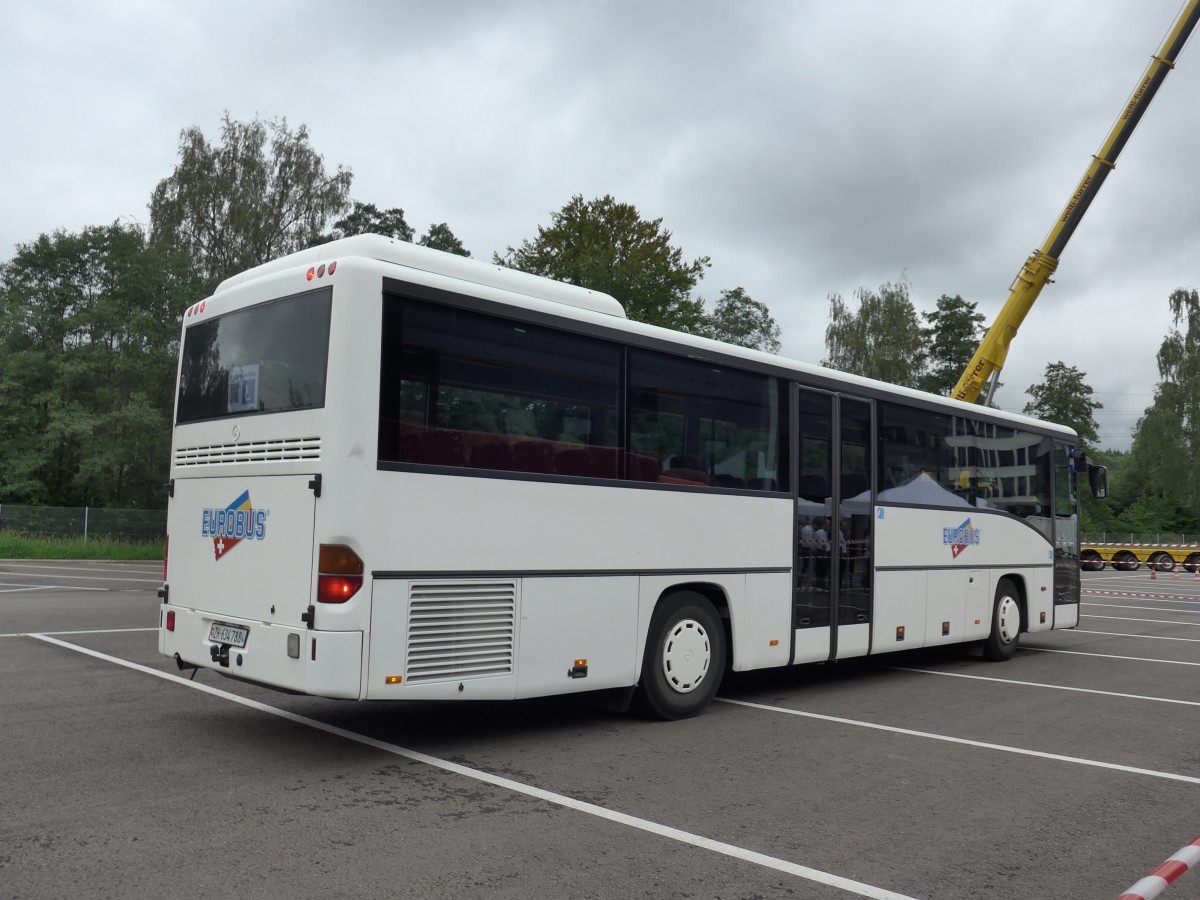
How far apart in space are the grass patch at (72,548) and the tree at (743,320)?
100 feet

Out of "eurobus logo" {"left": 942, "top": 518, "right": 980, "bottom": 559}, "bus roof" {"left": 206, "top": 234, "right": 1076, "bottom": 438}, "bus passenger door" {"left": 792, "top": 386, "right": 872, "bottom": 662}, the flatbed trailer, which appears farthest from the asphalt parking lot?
the flatbed trailer

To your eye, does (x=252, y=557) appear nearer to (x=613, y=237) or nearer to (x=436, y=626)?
(x=436, y=626)

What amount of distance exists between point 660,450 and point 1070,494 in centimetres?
885

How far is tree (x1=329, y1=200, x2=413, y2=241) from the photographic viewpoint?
43219mm

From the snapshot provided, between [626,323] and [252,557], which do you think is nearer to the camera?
[252,557]

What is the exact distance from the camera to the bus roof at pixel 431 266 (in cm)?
685

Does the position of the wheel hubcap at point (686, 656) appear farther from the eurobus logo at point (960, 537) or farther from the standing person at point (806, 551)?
the eurobus logo at point (960, 537)

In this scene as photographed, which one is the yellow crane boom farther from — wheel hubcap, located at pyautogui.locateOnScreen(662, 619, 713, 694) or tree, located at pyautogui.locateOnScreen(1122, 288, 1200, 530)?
tree, located at pyautogui.locateOnScreen(1122, 288, 1200, 530)

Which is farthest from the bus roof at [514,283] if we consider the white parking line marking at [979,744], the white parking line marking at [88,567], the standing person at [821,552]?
the white parking line marking at [88,567]

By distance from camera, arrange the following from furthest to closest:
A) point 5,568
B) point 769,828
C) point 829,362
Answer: point 829,362
point 5,568
point 769,828

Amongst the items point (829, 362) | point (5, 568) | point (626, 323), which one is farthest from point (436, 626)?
point (829, 362)

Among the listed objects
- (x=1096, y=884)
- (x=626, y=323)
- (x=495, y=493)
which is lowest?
(x=1096, y=884)

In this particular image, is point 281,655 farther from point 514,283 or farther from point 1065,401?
point 1065,401

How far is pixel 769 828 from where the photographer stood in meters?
5.43
